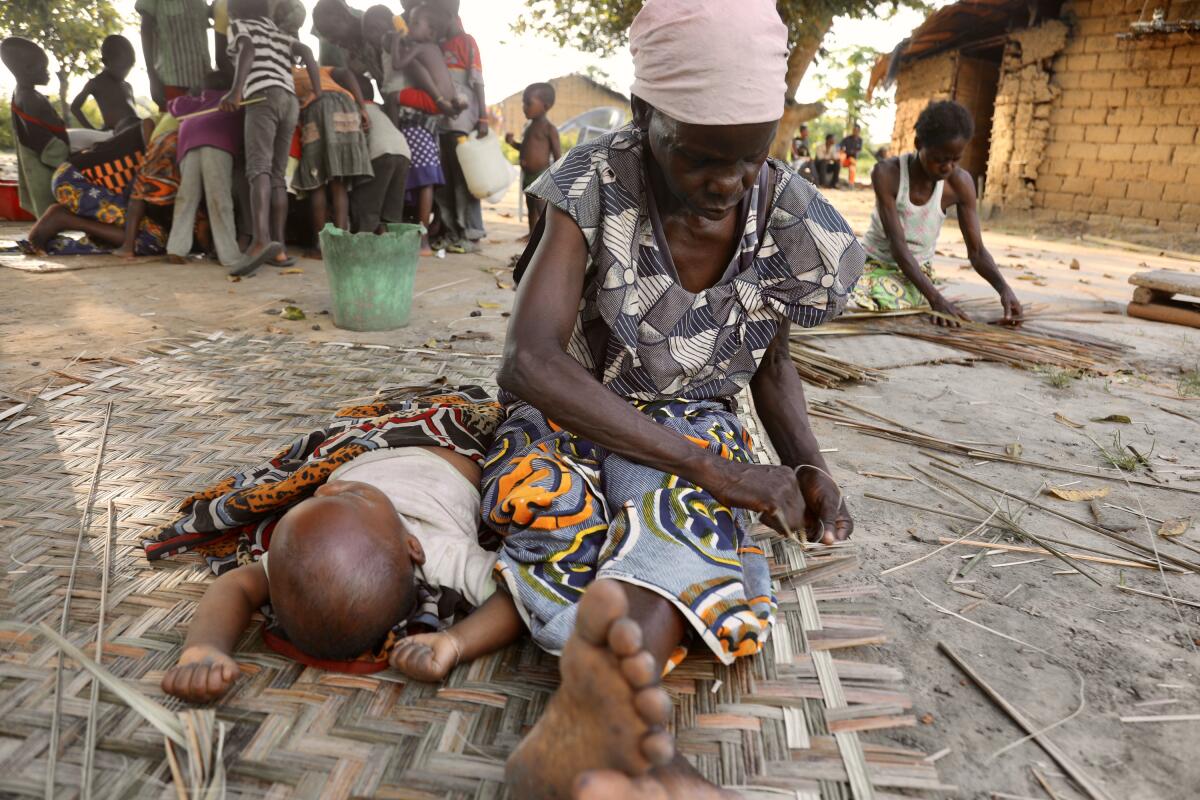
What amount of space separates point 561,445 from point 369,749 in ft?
2.02

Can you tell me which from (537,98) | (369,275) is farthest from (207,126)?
(537,98)

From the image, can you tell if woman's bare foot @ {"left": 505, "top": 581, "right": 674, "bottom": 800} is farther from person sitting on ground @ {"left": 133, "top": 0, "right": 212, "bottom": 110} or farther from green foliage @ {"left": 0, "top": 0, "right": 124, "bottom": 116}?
green foliage @ {"left": 0, "top": 0, "right": 124, "bottom": 116}

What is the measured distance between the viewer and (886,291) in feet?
13.5

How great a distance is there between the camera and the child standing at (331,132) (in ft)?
16.4

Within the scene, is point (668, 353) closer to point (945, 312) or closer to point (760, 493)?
point (760, 493)

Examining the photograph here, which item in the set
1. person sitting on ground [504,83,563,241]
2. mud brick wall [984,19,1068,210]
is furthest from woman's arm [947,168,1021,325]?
mud brick wall [984,19,1068,210]

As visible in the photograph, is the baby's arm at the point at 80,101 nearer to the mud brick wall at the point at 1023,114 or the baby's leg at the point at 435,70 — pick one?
the baby's leg at the point at 435,70

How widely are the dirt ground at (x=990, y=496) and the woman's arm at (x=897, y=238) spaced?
699 mm

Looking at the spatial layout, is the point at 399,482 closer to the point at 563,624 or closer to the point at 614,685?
the point at 563,624

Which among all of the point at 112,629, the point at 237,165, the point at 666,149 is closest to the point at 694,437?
the point at 666,149

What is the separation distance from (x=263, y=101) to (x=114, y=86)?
2308 millimetres

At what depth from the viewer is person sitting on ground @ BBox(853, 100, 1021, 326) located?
153 inches

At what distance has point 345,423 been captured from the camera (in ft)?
5.40

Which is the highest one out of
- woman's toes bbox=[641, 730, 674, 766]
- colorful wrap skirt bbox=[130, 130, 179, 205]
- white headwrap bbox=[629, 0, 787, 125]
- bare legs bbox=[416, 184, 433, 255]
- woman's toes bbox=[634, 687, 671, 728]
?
white headwrap bbox=[629, 0, 787, 125]
